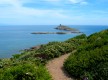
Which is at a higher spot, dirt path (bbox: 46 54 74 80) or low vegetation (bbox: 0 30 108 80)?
low vegetation (bbox: 0 30 108 80)

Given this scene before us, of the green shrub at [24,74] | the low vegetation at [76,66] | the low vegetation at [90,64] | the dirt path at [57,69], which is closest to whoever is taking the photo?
the green shrub at [24,74]

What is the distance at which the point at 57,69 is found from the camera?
15.2 meters

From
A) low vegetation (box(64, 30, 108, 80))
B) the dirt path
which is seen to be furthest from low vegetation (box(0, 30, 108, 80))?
the dirt path

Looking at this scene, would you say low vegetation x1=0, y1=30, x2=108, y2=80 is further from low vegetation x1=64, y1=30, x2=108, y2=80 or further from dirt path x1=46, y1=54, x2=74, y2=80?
dirt path x1=46, y1=54, x2=74, y2=80

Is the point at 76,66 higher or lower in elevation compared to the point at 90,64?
lower

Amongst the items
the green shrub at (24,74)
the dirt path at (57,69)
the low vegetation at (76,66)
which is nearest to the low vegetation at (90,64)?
the low vegetation at (76,66)

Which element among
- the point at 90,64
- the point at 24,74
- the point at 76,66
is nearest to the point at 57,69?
the point at 76,66

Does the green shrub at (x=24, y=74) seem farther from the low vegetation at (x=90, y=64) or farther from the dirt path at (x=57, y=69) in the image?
the low vegetation at (x=90, y=64)

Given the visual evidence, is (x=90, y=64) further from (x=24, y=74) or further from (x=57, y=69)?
(x=24, y=74)

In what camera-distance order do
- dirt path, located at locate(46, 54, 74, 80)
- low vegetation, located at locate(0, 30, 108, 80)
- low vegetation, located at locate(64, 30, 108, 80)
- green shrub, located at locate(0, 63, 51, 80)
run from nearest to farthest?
green shrub, located at locate(0, 63, 51, 80), low vegetation, located at locate(0, 30, 108, 80), low vegetation, located at locate(64, 30, 108, 80), dirt path, located at locate(46, 54, 74, 80)

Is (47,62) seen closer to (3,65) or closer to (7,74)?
(3,65)

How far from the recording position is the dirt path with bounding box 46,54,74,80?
14.0 m

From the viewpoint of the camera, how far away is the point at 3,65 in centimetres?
1603

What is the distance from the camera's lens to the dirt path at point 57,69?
45.9 ft
